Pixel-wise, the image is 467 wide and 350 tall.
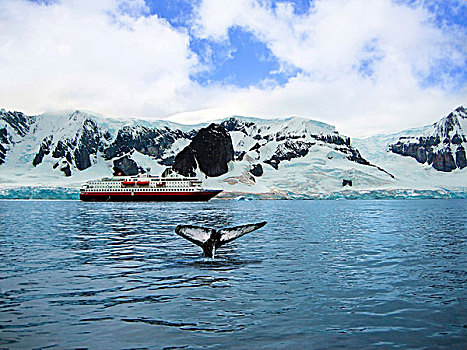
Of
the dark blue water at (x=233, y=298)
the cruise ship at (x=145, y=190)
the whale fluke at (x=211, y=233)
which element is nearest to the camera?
the dark blue water at (x=233, y=298)

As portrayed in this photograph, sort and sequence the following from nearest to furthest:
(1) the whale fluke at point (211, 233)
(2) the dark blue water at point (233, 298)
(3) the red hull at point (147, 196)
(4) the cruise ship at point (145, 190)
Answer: (2) the dark blue water at point (233, 298) → (1) the whale fluke at point (211, 233) → (3) the red hull at point (147, 196) → (4) the cruise ship at point (145, 190)

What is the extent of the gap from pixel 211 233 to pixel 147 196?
123015 mm

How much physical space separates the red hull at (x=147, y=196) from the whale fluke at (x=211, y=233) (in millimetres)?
119037

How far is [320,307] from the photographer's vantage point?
1109cm

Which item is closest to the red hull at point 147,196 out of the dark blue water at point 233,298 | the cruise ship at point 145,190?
the cruise ship at point 145,190

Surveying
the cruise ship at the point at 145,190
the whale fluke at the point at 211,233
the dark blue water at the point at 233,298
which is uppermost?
the cruise ship at the point at 145,190

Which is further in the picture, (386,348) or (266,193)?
(266,193)

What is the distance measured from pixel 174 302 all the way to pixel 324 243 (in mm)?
15375

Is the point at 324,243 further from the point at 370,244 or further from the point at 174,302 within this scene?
the point at 174,302

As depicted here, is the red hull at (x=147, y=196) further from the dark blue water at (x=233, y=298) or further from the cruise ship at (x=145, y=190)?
the dark blue water at (x=233, y=298)

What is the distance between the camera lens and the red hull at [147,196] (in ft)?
452

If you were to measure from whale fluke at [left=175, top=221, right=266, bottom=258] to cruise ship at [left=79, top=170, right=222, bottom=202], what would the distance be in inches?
4692

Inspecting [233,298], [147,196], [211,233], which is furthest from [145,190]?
[233,298]

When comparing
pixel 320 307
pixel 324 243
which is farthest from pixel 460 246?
pixel 320 307
